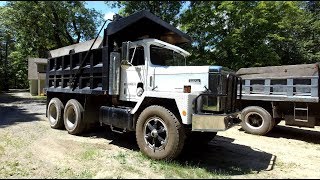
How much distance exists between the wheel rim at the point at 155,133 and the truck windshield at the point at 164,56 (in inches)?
62.5

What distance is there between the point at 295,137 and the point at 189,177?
6.26 m

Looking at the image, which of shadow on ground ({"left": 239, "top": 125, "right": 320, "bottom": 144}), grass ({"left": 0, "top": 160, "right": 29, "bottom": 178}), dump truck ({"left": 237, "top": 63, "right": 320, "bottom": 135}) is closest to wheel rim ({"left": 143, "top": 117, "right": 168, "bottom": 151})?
grass ({"left": 0, "top": 160, "right": 29, "bottom": 178})

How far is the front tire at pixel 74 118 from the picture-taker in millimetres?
8867

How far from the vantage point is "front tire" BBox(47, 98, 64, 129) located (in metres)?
9.95

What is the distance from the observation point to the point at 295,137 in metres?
10.2

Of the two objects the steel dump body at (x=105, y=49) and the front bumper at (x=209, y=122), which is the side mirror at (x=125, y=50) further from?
the front bumper at (x=209, y=122)

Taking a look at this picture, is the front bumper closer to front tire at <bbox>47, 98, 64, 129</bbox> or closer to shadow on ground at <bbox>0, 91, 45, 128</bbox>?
front tire at <bbox>47, 98, 64, 129</bbox>

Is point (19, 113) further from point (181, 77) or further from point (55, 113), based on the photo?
point (181, 77)

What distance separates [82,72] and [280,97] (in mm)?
5975

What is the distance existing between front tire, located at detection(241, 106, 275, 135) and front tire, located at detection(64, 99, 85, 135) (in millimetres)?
5345

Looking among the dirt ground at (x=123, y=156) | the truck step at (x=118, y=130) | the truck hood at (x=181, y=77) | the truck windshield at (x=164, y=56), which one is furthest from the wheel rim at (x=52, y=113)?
the truck hood at (x=181, y=77)

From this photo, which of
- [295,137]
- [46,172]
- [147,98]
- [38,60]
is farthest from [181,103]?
[38,60]

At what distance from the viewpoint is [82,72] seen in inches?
349

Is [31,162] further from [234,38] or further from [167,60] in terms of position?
[234,38]
